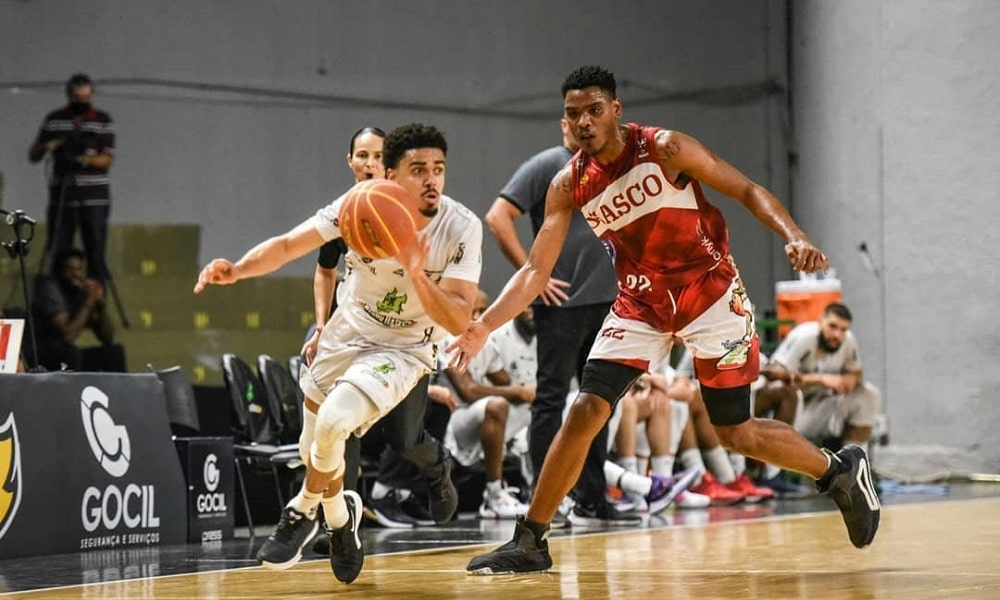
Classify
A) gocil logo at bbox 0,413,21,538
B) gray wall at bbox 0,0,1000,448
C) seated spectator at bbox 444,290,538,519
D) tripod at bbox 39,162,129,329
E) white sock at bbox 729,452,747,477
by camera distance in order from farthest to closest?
gray wall at bbox 0,0,1000,448 < tripod at bbox 39,162,129,329 < white sock at bbox 729,452,747,477 < seated spectator at bbox 444,290,538,519 < gocil logo at bbox 0,413,21,538

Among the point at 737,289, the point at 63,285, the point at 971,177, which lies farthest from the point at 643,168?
the point at 971,177

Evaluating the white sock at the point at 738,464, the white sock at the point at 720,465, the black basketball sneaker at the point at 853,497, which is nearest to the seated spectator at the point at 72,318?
the white sock at the point at 720,465

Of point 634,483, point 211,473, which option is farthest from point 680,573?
point 634,483

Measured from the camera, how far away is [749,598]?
171 inches

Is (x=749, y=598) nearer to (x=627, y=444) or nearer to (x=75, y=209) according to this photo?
(x=627, y=444)

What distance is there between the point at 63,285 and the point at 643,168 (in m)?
6.10

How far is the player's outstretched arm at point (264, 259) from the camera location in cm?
489

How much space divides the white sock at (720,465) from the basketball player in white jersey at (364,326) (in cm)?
482

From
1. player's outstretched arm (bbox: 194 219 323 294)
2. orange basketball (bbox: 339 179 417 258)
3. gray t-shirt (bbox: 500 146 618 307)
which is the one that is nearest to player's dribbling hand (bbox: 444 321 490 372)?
orange basketball (bbox: 339 179 417 258)

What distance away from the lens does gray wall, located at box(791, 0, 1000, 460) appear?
12.3 metres

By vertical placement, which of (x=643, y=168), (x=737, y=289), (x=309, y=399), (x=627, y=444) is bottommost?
(x=627, y=444)

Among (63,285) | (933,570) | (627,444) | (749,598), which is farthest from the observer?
(63,285)

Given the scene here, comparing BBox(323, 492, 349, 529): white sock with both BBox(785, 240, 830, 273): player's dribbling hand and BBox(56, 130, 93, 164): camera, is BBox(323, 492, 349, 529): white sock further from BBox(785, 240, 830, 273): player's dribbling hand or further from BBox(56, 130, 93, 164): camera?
BBox(56, 130, 93, 164): camera

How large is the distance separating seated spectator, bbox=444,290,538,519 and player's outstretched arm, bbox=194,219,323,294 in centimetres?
372
